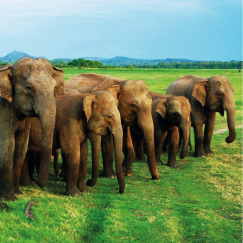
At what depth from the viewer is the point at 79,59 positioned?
3656 inches

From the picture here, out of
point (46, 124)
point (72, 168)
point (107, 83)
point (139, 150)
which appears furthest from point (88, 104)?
point (139, 150)

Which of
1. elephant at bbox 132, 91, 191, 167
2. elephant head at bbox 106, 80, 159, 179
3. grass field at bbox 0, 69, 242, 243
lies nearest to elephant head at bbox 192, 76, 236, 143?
elephant at bbox 132, 91, 191, 167

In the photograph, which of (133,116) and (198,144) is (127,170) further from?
(198,144)

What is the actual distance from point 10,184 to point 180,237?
323 centimetres

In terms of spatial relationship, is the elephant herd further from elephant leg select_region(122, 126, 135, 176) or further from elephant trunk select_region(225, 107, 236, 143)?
elephant trunk select_region(225, 107, 236, 143)

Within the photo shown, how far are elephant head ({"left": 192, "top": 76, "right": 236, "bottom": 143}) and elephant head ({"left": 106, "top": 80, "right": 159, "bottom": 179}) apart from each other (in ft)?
13.3

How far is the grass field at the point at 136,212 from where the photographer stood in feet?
24.3

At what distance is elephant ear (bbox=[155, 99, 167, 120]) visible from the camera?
12.8 metres

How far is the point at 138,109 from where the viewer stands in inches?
428

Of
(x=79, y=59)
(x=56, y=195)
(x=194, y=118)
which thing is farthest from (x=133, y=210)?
(x=79, y=59)

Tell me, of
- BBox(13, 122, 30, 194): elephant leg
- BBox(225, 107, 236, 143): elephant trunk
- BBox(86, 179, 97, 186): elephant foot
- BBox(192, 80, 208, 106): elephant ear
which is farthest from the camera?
BBox(192, 80, 208, 106): elephant ear

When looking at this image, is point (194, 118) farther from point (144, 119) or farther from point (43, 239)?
point (43, 239)

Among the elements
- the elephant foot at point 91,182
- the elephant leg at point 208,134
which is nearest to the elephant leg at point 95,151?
the elephant foot at point 91,182

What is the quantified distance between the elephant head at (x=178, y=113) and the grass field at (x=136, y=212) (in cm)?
124
